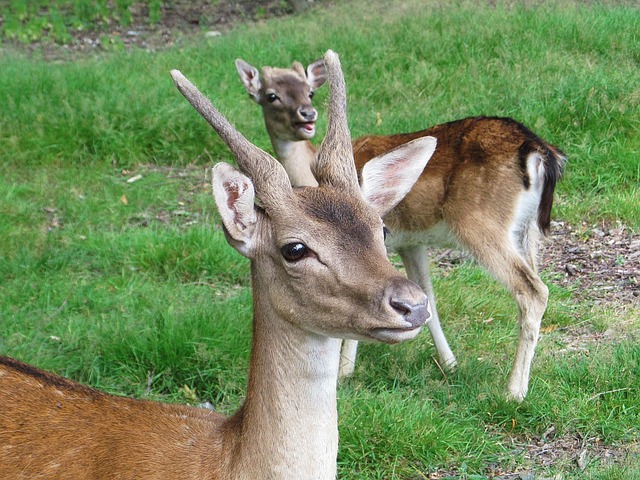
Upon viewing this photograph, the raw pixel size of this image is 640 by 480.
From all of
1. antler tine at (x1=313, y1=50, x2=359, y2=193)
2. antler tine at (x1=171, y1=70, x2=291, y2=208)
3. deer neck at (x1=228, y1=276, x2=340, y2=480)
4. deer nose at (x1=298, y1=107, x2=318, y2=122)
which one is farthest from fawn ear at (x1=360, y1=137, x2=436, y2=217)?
deer nose at (x1=298, y1=107, x2=318, y2=122)

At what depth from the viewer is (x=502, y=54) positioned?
28.1ft

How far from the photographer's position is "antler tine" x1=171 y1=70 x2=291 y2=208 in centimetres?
300

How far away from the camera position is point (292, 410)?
9.54ft

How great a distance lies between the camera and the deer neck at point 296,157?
21.0 feet

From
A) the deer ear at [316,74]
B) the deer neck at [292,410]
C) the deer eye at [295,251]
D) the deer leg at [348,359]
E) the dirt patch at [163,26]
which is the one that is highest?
the deer eye at [295,251]

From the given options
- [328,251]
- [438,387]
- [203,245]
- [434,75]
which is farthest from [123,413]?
[434,75]

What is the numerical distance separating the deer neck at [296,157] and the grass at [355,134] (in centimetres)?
62

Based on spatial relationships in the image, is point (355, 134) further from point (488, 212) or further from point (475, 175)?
point (488, 212)

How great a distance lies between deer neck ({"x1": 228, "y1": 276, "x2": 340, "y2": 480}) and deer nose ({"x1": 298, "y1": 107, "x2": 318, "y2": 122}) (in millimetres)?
3694

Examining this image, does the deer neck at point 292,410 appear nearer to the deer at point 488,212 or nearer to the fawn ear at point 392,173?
the fawn ear at point 392,173

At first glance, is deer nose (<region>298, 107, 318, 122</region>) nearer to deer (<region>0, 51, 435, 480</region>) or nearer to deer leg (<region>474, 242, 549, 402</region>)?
deer leg (<region>474, 242, 549, 402</region>)

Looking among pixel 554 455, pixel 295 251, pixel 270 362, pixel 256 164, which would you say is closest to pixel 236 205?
pixel 256 164

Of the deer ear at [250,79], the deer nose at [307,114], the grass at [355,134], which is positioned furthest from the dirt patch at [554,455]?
the deer ear at [250,79]

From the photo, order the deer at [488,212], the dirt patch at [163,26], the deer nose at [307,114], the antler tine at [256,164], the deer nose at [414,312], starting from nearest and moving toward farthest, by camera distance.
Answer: the deer nose at [414,312], the antler tine at [256,164], the deer at [488,212], the deer nose at [307,114], the dirt patch at [163,26]
